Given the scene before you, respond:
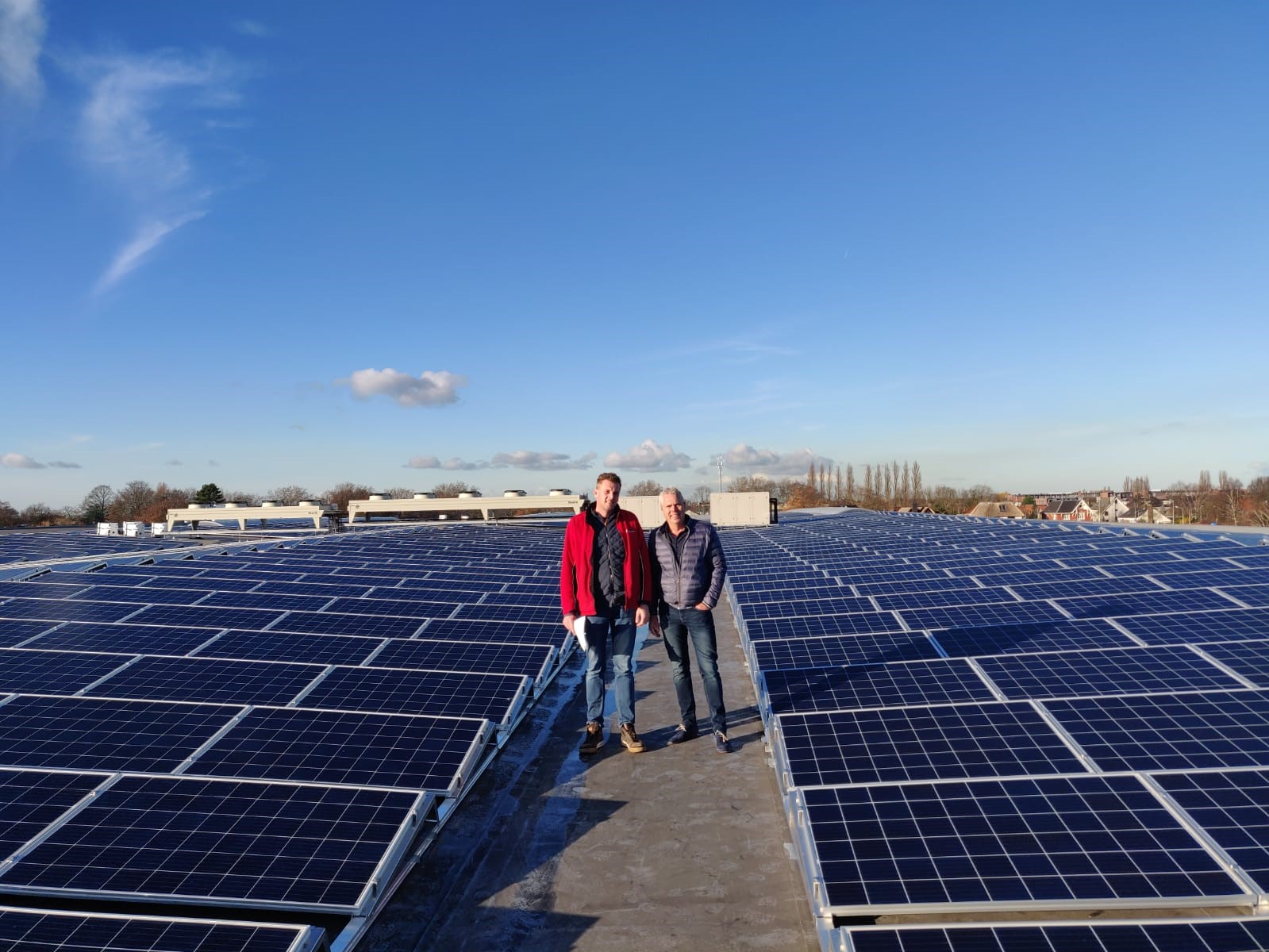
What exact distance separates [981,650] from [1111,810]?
501 centimetres

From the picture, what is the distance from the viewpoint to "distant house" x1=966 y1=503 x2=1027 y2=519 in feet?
293

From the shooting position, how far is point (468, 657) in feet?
31.3

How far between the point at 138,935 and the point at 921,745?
18.8 ft

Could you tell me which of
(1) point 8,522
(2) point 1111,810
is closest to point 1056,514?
(2) point 1111,810

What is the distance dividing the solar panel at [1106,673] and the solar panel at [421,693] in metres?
5.59

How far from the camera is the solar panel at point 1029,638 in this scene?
9.28 m

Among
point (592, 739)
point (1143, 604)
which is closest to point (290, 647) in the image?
point (592, 739)

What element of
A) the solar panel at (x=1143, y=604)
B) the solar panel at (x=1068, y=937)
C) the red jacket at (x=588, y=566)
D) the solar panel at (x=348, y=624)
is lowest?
the solar panel at (x=1068, y=937)

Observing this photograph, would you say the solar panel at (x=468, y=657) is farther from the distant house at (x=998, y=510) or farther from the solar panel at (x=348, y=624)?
the distant house at (x=998, y=510)

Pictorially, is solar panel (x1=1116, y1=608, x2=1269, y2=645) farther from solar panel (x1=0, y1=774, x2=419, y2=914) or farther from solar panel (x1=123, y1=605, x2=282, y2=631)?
solar panel (x1=123, y1=605, x2=282, y2=631)

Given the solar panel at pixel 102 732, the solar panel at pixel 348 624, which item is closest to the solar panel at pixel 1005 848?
the solar panel at pixel 102 732

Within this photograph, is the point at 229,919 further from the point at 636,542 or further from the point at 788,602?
the point at 788,602

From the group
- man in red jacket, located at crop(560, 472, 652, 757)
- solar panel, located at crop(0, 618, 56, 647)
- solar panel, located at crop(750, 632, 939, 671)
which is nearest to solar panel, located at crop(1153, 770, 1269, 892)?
solar panel, located at crop(750, 632, 939, 671)

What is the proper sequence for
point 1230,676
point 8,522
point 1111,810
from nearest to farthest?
point 1111,810, point 1230,676, point 8,522
